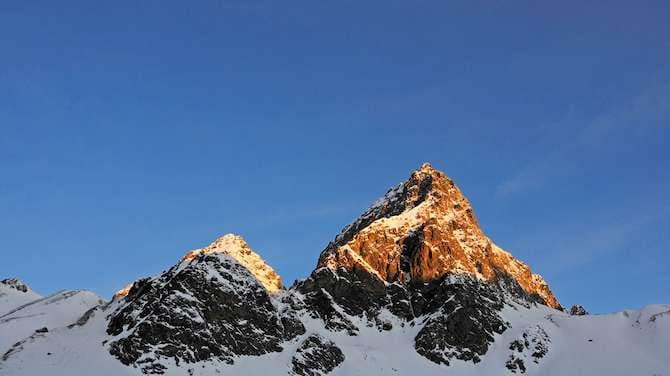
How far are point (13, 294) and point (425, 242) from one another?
83749 mm

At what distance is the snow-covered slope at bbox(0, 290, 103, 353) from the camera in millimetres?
114250

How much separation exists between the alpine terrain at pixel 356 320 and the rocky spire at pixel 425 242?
310mm

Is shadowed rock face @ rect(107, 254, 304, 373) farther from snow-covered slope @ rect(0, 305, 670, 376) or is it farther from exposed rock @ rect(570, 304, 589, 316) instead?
exposed rock @ rect(570, 304, 589, 316)

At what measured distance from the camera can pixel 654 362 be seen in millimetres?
126000

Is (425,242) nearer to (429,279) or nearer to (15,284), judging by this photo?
(429,279)

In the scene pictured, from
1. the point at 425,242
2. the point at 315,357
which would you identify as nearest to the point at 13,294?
the point at 315,357

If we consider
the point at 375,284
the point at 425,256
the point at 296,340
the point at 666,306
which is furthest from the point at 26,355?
the point at 666,306

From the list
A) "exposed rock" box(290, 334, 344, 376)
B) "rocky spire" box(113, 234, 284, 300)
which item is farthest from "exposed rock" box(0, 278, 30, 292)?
"exposed rock" box(290, 334, 344, 376)

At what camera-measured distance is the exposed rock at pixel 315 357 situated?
368ft

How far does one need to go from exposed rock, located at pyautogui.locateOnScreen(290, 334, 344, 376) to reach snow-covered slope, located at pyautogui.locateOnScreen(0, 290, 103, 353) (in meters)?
37.7

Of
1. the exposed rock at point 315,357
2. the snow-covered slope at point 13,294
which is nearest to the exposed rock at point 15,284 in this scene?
the snow-covered slope at point 13,294

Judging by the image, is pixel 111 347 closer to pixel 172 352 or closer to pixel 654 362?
pixel 172 352

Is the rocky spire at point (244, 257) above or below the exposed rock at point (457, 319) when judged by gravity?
above

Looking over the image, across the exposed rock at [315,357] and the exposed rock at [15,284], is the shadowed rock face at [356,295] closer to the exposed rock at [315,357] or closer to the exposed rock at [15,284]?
the exposed rock at [315,357]
